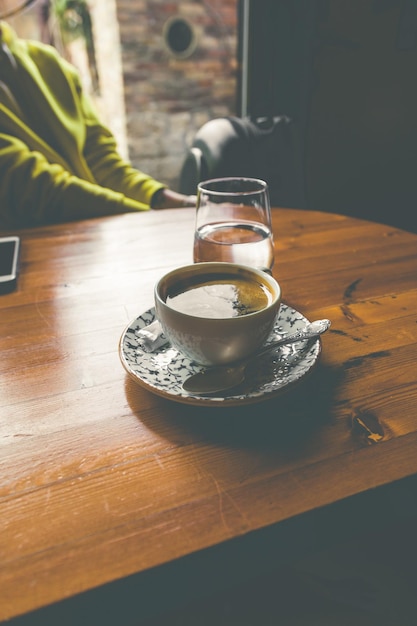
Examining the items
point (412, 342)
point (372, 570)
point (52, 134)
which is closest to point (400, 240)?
point (412, 342)

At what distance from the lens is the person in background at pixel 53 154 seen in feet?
4.32

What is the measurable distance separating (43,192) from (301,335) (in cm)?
107

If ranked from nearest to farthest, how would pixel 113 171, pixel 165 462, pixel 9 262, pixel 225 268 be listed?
pixel 165 462 < pixel 225 268 < pixel 9 262 < pixel 113 171

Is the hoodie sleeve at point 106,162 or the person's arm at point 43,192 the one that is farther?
the hoodie sleeve at point 106,162

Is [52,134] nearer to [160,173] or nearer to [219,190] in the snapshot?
[219,190]

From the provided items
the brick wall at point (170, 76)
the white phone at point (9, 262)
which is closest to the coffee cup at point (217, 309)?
the white phone at point (9, 262)

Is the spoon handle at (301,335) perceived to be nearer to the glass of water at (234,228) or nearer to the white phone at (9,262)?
the glass of water at (234,228)

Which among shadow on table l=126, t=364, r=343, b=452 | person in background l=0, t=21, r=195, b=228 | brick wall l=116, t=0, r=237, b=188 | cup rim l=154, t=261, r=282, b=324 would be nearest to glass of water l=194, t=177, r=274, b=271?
cup rim l=154, t=261, r=282, b=324

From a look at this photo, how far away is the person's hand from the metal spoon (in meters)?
0.96

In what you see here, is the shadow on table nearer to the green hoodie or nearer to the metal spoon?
the metal spoon

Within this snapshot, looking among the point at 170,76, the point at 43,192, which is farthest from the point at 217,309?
the point at 170,76

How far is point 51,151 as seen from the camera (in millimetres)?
1500

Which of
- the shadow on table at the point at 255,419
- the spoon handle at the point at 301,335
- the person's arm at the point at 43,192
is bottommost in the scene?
the person's arm at the point at 43,192

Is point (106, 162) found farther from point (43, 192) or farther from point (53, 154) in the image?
point (43, 192)
